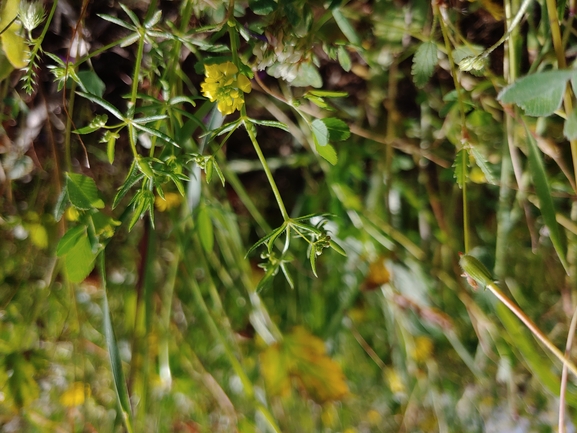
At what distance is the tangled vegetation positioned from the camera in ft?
1.56

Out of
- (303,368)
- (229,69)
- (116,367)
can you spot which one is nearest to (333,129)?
(229,69)

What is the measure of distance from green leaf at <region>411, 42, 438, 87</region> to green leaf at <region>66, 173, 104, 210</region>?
366 millimetres

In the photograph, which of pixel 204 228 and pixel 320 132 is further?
pixel 204 228

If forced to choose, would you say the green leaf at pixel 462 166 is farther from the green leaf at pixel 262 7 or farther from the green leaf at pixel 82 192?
the green leaf at pixel 82 192

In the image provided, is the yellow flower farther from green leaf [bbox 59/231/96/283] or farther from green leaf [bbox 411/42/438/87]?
green leaf [bbox 411/42/438/87]

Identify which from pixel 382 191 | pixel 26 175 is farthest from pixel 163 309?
pixel 382 191

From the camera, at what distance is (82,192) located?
420mm

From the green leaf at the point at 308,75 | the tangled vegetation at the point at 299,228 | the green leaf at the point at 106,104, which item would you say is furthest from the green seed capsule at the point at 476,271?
the green leaf at the point at 106,104

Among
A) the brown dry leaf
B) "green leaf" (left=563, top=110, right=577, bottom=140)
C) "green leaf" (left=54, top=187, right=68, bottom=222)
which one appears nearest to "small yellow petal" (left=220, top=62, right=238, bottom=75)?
"green leaf" (left=54, top=187, right=68, bottom=222)

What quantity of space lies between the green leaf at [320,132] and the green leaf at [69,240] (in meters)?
0.27

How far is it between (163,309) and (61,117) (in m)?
0.39

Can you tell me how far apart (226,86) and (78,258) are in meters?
0.24

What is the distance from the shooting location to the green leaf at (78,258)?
43 cm

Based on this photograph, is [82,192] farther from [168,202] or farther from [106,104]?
[168,202]
